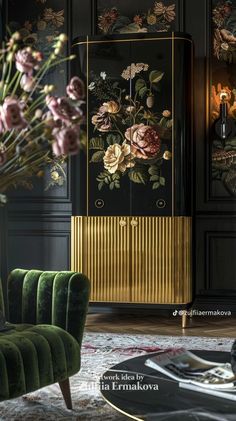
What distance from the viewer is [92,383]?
2594 millimetres

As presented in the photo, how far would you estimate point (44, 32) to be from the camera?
453 cm

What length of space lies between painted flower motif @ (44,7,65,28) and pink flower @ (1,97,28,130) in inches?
144

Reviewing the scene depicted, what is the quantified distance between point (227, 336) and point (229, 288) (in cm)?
66

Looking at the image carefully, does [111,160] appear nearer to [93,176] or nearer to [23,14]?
[93,176]

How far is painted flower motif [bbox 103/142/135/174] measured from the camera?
13.0 ft

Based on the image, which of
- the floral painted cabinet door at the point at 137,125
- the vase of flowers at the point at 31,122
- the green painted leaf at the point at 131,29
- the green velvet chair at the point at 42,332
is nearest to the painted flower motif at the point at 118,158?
the floral painted cabinet door at the point at 137,125

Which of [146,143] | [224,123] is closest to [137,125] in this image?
[146,143]

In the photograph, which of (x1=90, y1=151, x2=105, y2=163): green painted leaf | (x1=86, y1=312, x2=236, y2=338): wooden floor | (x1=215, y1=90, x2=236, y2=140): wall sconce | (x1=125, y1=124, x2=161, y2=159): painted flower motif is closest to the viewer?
(x1=86, y1=312, x2=236, y2=338): wooden floor

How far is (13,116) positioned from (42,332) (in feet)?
3.98

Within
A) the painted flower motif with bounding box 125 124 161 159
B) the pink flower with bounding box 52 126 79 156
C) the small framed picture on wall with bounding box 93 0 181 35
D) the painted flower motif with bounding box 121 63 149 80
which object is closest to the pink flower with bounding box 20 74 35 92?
the pink flower with bounding box 52 126 79 156

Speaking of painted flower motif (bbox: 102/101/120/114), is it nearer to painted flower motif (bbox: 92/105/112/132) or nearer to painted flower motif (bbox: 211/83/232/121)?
painted flower motif (bbox: 92/105/112/132)

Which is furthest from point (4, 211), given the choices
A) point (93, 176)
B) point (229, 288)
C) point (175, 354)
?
point (175, 354)

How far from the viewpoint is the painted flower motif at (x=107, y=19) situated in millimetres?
4410

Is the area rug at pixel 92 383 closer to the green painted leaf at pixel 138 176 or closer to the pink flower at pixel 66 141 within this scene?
the green painted leaf at pixel 138 176
